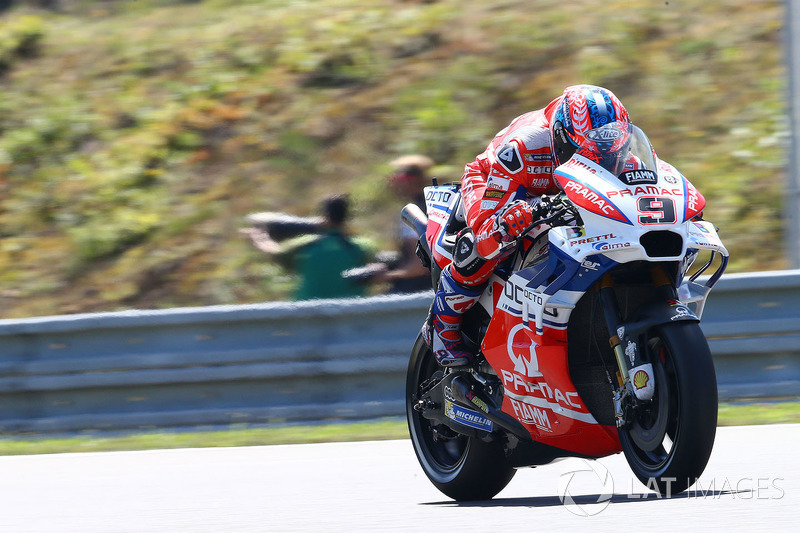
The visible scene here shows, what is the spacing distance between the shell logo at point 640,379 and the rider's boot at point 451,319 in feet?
3.57

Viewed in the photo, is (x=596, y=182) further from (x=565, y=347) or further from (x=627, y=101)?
(x=627, y=101)

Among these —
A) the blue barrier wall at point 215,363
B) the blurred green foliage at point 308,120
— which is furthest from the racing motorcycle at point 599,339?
the blurred green foliage at point 308,120

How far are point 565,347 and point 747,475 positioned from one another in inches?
44.7

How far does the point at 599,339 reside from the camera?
15.6ft

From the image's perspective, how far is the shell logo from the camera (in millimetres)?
4387

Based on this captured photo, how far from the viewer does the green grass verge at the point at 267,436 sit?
7.50 metres

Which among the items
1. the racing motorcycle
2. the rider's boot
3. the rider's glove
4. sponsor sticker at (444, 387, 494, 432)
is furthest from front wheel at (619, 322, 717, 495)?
the rider's boot

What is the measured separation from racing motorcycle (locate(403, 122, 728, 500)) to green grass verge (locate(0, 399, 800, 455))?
2320mm

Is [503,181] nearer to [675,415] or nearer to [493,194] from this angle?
[493,194]

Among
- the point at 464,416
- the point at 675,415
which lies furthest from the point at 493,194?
the point at 675,415

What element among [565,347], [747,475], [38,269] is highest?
[565,347]

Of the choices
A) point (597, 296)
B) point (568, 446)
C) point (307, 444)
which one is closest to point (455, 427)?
point (568, 446)

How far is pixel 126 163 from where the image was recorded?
1239 cm

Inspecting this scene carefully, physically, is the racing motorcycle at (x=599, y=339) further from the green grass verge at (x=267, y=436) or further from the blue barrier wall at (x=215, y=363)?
the blue barrier wall at (x=215, y=363)
